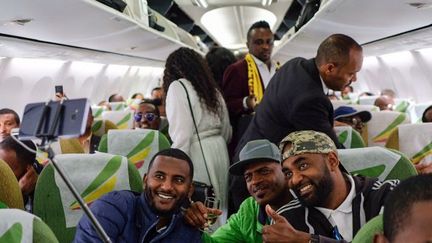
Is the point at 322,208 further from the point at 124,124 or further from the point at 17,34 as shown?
the point at 124,124

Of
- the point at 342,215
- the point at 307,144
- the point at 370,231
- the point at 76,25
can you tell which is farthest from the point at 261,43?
the point at 370,231

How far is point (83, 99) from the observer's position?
1168mm

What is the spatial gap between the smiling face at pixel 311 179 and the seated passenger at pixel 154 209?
52cm

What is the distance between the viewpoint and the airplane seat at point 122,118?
5902 mm

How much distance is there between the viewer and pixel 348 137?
341cm

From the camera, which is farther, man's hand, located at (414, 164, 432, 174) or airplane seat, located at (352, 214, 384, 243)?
man's hand, located at (414, 164, 432, 174)

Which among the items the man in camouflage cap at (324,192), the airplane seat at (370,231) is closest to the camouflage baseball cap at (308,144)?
the man in camouflage cap at (324,192)

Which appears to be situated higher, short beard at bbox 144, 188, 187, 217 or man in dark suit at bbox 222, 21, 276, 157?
man in dark suit at bbox 222, 21, 276, 157

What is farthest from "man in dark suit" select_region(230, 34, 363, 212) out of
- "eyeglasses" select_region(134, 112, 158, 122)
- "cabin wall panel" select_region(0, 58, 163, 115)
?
"cabin wall panel" select_region(0, 58, 163, 115)

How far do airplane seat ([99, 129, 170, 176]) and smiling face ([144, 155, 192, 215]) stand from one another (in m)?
1.17

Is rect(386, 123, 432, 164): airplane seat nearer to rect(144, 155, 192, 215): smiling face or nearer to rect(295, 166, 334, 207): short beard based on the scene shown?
rect(295, 166, 334, 207): short beard

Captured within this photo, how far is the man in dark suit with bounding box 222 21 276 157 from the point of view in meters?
3.94

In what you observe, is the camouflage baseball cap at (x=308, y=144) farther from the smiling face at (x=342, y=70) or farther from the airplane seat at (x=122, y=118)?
the airplane seat at (x=122, y=118)

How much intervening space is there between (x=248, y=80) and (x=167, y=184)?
1875 mm
